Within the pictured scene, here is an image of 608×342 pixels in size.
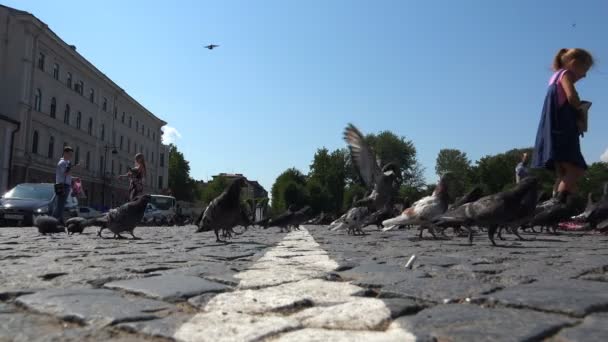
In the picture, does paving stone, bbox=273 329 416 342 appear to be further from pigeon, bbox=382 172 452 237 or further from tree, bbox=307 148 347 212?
tree, bbox=307 148 347 212

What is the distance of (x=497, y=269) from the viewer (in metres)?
4.02

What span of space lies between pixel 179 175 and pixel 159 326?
291 ft

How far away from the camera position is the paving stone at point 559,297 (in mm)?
2387

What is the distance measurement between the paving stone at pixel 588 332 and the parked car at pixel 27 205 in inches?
661

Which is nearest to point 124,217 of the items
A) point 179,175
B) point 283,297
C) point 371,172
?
point 371,172

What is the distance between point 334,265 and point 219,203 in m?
5.05

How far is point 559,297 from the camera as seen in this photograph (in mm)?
2600

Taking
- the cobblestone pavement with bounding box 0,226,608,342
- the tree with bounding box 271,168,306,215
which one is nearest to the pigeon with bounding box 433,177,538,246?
the cobblestone pavement with bounding box 0,226,608,342

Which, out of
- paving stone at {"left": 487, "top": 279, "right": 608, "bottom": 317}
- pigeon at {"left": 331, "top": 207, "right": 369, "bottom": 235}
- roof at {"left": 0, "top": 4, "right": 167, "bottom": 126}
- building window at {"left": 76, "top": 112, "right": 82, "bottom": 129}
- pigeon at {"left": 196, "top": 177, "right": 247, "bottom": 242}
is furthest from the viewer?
building window at {"left": 76, "top": 112, "right": 82, "bottom": 129}

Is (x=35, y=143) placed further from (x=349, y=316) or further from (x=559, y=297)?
(x=559, y=297)

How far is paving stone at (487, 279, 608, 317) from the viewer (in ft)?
7.83

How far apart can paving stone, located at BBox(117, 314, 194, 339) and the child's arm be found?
4151 mm

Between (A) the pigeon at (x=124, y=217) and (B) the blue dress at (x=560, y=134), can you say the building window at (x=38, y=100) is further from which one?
(B) the blue dress at (x=560, y=134)

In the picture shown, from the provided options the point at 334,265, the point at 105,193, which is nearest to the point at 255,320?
the point at 334,265
